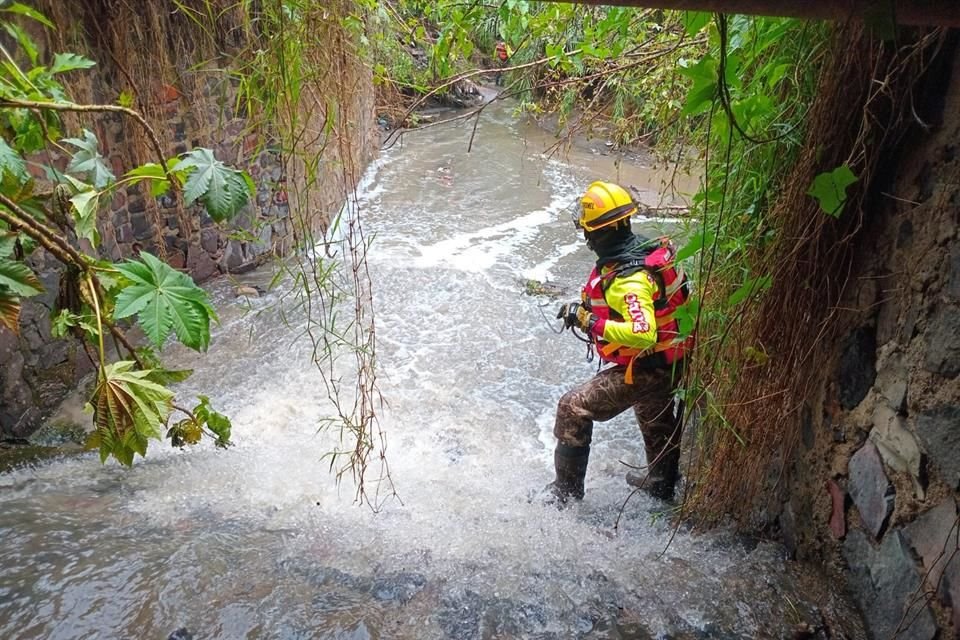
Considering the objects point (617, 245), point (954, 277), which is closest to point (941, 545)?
point (954, 277)

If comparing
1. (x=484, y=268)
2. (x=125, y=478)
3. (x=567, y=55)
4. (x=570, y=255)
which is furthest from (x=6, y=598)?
(x=570, y=255)

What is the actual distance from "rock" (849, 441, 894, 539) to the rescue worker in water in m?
0.81

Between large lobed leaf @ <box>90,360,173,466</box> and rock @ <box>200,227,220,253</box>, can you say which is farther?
rock @ <box>200,227,220,253</box>

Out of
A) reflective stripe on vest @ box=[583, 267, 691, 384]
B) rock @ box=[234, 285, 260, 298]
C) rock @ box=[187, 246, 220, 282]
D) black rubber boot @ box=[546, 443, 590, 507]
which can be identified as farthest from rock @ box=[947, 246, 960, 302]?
rock @ box=[187, 246, 220, 282]

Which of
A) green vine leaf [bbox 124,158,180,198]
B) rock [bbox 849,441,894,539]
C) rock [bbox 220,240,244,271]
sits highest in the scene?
green vine leaf [bbox 124,158,180,198]

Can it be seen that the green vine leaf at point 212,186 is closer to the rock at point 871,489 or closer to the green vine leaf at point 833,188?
the green vine leaf at point 833,188

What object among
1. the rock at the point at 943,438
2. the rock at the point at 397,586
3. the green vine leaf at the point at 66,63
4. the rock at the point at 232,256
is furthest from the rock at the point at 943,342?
the rock at the point at 232,256

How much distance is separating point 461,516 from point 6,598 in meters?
1.85

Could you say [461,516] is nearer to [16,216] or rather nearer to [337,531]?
[337,531]

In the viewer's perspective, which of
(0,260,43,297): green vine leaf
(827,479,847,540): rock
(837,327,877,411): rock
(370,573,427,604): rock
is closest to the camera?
(0,260,43,297): green vine leaf

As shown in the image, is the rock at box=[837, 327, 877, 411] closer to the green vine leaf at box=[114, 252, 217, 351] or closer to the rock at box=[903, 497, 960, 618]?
the rock at box=[903, 497, 960, 618]

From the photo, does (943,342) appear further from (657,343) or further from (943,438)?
(657,343)

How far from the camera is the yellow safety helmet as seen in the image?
3.17 m

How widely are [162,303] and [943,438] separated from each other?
7.43 ft
